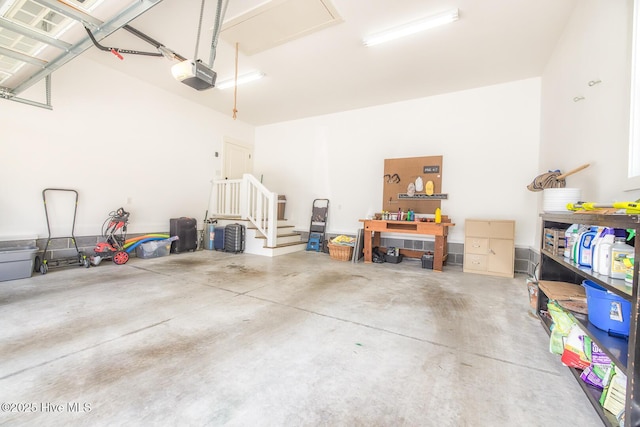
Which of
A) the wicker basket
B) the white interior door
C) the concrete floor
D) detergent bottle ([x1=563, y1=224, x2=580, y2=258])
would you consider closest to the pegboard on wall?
the wicker basket

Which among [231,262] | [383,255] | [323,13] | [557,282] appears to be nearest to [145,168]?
[231,262]

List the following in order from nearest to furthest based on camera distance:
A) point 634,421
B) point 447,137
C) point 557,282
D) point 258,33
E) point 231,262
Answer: point 634,421, point 557,282, point 258,33, point 231,262, point 447,137

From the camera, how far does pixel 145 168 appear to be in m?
5.37

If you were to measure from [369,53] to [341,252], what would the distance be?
3.60 metres

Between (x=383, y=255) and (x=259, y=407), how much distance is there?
14.6ft

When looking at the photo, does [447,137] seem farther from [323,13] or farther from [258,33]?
[258,33]

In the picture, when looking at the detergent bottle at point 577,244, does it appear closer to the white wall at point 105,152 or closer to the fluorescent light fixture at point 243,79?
the fluorescent light fixture at point 243,79

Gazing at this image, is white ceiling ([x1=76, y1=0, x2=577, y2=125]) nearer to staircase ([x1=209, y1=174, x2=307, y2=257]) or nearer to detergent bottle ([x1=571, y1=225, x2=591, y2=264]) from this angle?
staircase ([x1=209, y1=174, x2=307, y2=257])

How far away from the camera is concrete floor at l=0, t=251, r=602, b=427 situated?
1.31 metres

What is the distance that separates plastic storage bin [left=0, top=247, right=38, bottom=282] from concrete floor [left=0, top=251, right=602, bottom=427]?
0.53 feet

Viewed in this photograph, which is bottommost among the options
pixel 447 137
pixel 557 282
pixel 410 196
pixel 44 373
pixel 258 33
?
pixel 44 373

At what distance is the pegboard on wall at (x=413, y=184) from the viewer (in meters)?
5.32

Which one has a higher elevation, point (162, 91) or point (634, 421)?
point (162, 91)

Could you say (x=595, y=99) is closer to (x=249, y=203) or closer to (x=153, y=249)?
(x=249, y=203)
